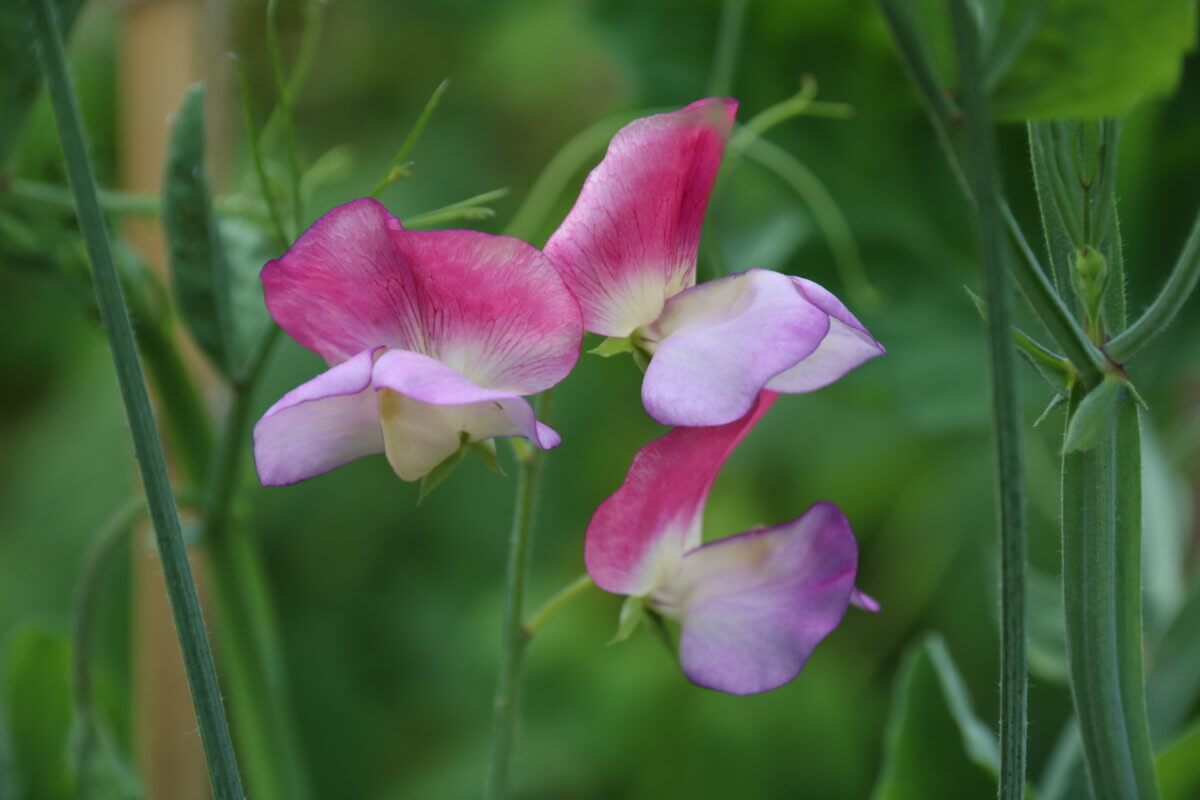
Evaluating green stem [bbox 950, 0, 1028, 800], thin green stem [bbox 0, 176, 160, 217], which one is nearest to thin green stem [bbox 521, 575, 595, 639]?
green stem [bbox 950, 0, 1028, 800]

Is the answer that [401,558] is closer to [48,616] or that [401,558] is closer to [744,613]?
[48,616]

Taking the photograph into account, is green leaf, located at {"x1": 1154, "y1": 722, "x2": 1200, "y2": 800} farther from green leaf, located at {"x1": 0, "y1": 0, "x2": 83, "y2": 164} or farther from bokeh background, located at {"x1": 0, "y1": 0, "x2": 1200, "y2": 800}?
green leaf, located at {"x1": 0, "y1": 0, "x2": 83, "y2": 164}

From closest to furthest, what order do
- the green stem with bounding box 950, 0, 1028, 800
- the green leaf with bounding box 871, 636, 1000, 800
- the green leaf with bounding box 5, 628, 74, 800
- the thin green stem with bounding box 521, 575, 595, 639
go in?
the green stem with bounding box 950, 0, 1028, 800, the thin green stem with bounding box 521, 575, 595, 639, the green leaf with bounding box 871, 636, 1000, 800, the green leaf with bounding box 5, 628, 74, 800

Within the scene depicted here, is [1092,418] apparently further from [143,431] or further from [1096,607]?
[143,431]

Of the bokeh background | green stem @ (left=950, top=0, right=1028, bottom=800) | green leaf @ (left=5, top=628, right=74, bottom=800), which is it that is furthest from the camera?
the bokeh background

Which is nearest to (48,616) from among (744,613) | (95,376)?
(95,376)

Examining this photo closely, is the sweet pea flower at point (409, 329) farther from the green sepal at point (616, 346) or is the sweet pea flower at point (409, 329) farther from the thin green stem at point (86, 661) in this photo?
the thin green stem at point (86, 661)

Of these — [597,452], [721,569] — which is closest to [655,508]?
[721,569]
